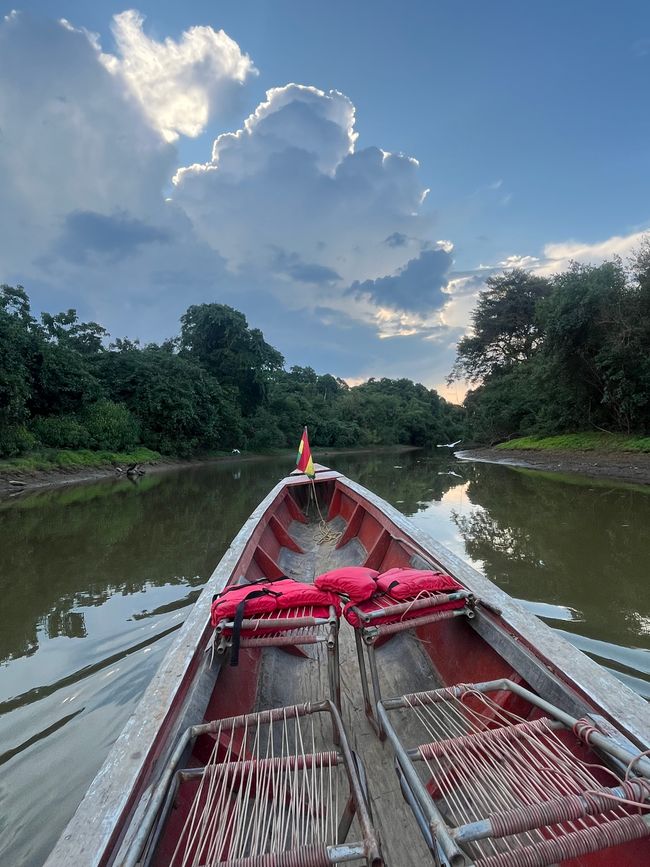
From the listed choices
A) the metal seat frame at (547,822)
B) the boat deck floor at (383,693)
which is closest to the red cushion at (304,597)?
the boat deck floor at (383,693)

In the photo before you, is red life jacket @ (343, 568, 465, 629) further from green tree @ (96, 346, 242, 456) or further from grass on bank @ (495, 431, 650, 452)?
green tree @ (96, 346, 242, 456)

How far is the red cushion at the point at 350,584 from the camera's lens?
6.15 ft

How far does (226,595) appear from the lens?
76.3 inches

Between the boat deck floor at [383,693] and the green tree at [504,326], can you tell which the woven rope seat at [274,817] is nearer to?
the boat deck floor at [383,693]

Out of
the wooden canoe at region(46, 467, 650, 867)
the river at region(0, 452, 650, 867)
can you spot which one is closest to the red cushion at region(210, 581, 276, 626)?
the wooden canoe at region(46, 467, 650, 867)

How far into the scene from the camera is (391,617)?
5.98 ft

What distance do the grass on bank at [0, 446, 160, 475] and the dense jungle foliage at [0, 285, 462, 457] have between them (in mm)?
447

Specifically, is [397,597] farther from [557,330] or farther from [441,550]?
[557,330]

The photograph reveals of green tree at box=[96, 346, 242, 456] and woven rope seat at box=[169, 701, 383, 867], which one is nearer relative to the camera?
woven rope seat at box=[169, 701, 383, 867]

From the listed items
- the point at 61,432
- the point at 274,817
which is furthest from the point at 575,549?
the point at 61,432

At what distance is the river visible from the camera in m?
2.09

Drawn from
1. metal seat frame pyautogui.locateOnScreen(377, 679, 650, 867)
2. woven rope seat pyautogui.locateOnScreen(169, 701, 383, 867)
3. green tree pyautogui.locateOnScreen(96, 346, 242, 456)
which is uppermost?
green tree pyautogui.locateOnScreen(96, 346, 242, 456)

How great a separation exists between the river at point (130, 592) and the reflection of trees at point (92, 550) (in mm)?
27

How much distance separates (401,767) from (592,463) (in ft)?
49.7
